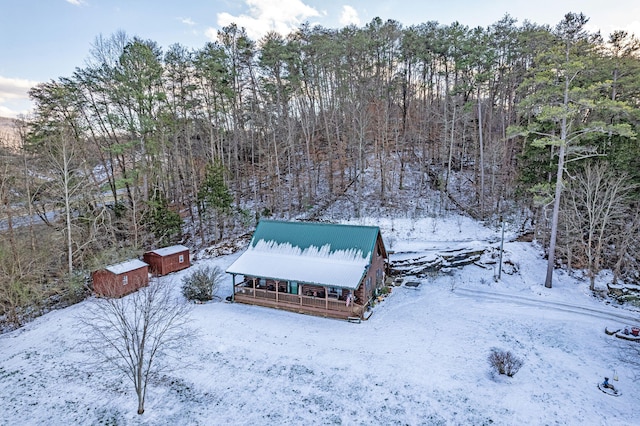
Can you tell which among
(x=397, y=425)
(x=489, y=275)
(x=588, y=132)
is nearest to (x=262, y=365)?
(x=397, y=425)

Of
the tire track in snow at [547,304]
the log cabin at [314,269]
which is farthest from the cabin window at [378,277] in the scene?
the tire track in snow at [547,304]

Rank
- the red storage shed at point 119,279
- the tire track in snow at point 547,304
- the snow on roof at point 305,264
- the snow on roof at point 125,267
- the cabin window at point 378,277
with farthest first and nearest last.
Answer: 1. the cabin window at point 378,277
2. the snow on roof at point 125,267
3. the red storage shed at point 119,279
4. the snow on roof at point 305,264
5. the tire track in snow at point 547,304

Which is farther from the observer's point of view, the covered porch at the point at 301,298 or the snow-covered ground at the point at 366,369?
the covered porch at the point at 301,298

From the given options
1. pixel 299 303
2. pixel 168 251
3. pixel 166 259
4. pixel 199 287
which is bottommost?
pixel 299 303

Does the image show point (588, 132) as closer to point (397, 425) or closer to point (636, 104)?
point (636, 104)

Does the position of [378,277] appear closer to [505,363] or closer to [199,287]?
A: [505,363]

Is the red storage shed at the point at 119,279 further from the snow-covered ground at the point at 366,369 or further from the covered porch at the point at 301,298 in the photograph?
the covered porch at the point at 301,298

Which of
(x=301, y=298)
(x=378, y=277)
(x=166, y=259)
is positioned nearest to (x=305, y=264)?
(x=301, y=298)
